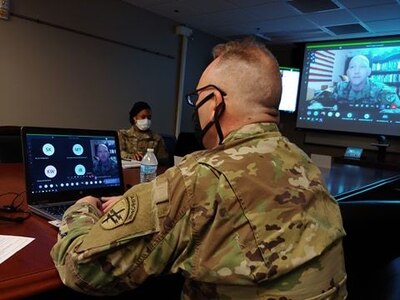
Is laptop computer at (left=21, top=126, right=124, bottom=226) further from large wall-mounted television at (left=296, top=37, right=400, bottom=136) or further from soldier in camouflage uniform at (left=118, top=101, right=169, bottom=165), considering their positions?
large wall-mounted television at (left=296, top=37, right=400, bottom=136)

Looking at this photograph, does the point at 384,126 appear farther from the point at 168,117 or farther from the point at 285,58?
the point at 168,117

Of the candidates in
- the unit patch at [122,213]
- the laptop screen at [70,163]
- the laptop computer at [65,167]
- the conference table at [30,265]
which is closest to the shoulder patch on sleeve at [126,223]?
the unit patch at [122,213]

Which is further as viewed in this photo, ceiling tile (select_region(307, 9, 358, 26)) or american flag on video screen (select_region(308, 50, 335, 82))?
american flag on video screen (select_region(308, 50, 335, 82))

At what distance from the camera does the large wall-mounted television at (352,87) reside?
4770 millimetres

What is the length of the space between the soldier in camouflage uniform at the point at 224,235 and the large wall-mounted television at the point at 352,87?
15.4ft

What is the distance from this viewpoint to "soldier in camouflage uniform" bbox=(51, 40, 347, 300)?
2.21 ft

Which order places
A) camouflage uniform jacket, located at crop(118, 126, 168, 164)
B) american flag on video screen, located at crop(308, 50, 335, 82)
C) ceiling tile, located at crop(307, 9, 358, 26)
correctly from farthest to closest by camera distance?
1. american flag on video screen, located at crop(308, 50, 335, 82)
2. ceiling tile, located at crop(307, 9, 358, 26)
3. camouflage uniform jacket, located at crop(118, 126, 168, 164)

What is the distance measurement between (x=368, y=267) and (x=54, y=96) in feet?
11.9

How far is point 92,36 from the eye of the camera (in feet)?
13.6

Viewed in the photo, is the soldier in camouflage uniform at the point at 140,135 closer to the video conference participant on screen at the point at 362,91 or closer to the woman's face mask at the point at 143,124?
the woman's face mask at the point at 143,124

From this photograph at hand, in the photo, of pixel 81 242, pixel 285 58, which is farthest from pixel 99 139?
pixel 285 58

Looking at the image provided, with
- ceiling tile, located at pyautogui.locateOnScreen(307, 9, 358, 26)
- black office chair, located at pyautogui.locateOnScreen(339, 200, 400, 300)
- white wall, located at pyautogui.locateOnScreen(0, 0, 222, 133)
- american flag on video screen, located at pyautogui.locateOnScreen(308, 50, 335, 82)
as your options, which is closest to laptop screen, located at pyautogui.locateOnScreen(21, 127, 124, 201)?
black office chair, located at pyautogui.locateOnScreen(339, 200, 400, 300)

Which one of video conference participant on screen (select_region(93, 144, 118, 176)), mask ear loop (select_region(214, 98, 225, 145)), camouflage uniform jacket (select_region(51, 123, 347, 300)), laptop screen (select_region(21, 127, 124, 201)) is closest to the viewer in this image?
camouflage uniform jacket (select_region(51, 123, 347, 300))

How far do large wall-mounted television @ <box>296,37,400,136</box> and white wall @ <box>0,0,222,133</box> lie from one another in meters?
2.16
